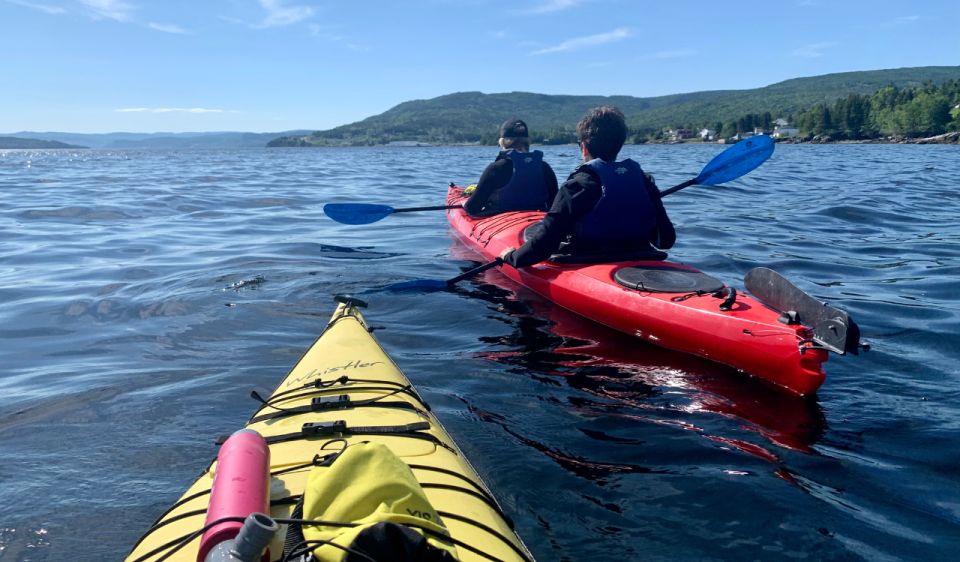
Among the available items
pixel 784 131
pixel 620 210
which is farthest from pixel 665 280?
pixel 784 131

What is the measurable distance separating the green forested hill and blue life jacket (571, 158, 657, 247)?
3798 inches

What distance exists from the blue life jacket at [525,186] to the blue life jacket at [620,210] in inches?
104

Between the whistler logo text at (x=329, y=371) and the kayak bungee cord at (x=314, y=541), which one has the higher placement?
the kayak bungee cord at (x=314, y=541)

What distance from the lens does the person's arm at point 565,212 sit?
5.76 metres

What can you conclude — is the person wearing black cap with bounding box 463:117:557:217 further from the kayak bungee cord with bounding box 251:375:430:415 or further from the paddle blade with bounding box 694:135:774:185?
the kayak bungee cord with bounding box 251:375:430:415

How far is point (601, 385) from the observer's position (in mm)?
4711

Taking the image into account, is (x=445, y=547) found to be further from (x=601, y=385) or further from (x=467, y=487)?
(x=601, y=385)

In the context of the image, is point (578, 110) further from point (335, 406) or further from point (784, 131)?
point (335, 406)

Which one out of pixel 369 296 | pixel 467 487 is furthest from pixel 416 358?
pixel 467 487

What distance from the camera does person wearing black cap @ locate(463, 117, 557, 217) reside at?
8.58 meters

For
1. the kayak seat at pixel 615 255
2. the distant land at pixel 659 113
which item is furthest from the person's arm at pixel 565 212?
the distant land at pixel 659 113

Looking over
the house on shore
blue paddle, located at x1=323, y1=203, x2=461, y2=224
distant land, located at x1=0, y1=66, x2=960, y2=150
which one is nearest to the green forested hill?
distant land, located at x1=0, y1=66, x2=960, y2=150

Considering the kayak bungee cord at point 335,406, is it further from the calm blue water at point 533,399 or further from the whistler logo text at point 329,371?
the calm blue water at point 533,399

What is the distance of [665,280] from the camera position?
5422 millimetres
